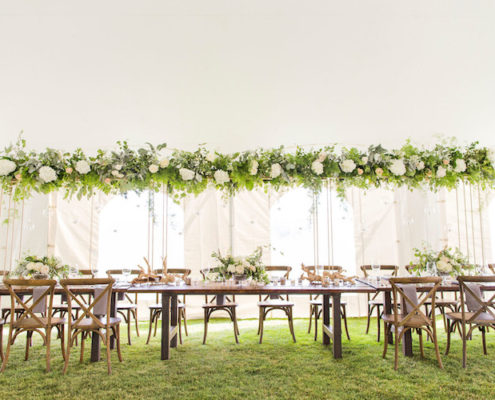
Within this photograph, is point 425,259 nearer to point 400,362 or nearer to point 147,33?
point 400,362

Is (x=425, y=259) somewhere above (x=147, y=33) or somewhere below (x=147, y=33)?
below

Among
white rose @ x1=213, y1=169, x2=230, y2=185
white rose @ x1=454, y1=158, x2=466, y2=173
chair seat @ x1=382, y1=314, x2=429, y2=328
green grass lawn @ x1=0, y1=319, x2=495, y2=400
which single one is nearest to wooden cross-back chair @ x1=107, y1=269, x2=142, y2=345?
green grass lawn @ x1=0, y1=319, x2=495, y2=400

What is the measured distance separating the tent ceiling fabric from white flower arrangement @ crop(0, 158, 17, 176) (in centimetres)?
122

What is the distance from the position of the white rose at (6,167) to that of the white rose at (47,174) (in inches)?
13.7

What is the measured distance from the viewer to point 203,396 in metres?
3.77

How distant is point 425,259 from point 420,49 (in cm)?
260

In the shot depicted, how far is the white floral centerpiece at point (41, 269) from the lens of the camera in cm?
510

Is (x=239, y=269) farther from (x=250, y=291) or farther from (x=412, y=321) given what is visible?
(x=412, y=321)

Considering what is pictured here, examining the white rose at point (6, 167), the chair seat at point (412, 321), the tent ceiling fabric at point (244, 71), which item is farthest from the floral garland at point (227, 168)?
the chair seat at point (412, 321)

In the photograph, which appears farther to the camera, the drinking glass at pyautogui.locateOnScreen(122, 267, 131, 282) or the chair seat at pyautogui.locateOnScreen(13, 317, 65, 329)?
the drinking glass at pyautogui.locateOnScreen(122, 267, 131, 282)

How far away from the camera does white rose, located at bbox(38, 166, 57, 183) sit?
16.0 feet

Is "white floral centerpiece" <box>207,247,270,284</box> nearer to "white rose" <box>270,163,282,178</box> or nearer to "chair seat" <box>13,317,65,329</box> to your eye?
"white rose" <box>270,163,282,178</box>

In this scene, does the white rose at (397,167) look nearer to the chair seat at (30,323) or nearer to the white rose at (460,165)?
the white rose at (460,165)

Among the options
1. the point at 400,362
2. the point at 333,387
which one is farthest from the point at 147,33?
the point at 400,362
